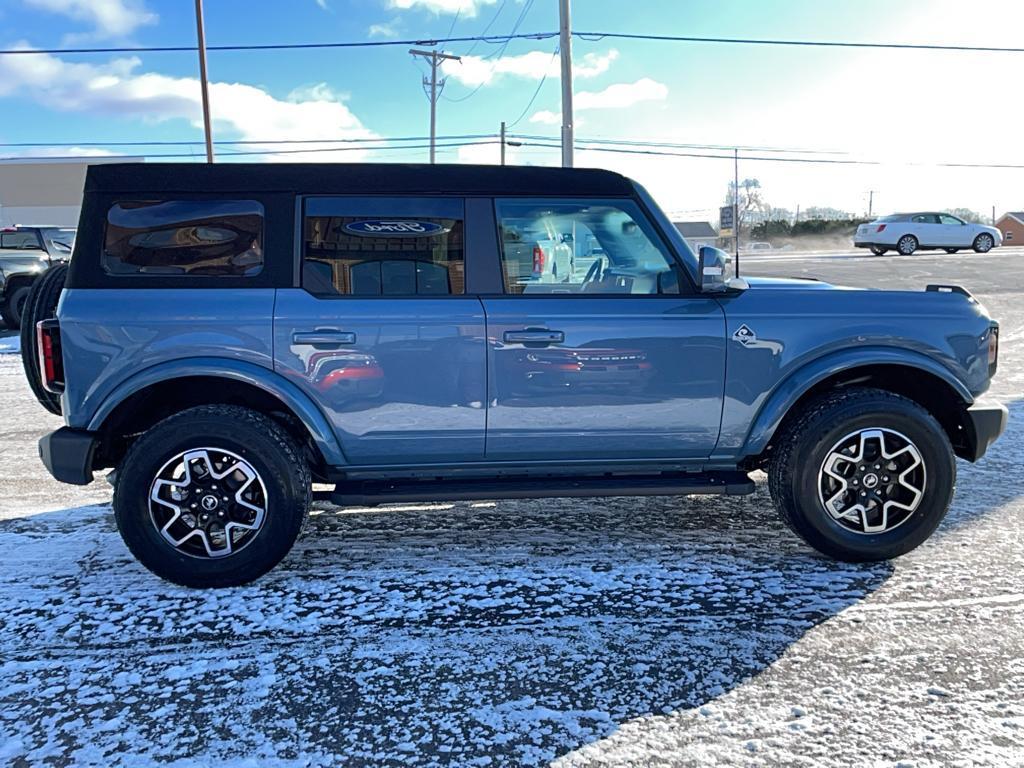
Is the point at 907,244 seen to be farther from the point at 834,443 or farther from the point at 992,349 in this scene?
the point at 834,443

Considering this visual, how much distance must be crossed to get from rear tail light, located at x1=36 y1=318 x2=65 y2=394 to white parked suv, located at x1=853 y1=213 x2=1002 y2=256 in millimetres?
28210

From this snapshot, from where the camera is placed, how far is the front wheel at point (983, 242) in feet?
89.0

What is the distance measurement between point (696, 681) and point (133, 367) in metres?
2.74

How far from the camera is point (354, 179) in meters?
3.48

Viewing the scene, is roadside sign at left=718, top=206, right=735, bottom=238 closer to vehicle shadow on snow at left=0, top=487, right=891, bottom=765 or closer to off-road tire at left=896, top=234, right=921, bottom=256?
vehicle shadow on snow at left=0, top=487, right=891, bottom=765

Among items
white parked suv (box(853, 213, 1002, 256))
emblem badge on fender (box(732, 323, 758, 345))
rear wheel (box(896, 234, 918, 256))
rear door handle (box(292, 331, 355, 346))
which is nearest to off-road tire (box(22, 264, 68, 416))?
rear door handle (box(292, 331, 355, 346))

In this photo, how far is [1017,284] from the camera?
16484mm

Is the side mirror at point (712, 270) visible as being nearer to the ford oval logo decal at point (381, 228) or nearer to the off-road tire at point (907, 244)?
the ford oval logo decal at point (381, 228)

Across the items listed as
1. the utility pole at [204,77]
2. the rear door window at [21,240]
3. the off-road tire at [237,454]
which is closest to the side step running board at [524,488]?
the off-road tire at [237,454]

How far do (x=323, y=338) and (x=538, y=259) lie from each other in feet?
3.62

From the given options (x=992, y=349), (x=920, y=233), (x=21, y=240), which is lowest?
(x=992, y=349)

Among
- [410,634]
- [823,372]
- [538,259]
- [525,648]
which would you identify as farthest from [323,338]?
[823,372]

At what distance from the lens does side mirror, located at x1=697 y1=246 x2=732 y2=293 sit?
11.3 ft

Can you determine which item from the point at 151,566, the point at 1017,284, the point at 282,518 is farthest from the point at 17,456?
the point at 1017,284
